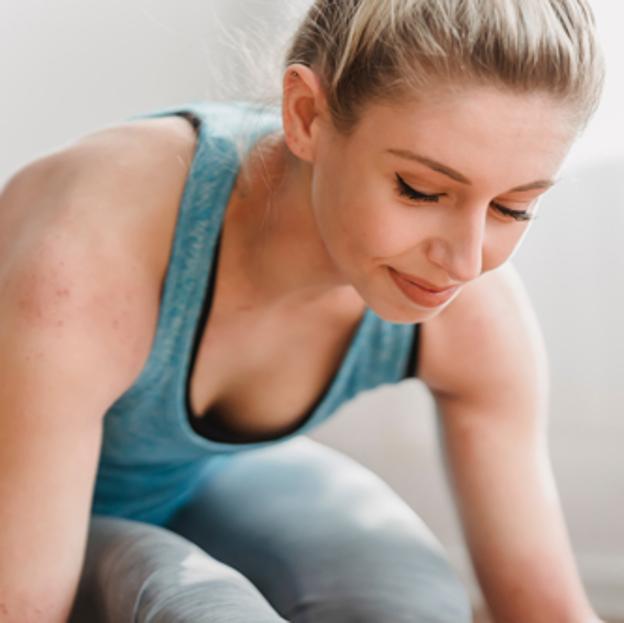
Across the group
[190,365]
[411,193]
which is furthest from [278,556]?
[411,193]

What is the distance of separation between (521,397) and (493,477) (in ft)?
0.29

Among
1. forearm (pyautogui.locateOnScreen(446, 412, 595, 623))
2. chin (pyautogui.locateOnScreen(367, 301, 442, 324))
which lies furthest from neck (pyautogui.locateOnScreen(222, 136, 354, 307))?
forearm (pyautogui.locateOnScreen(446, 412, 595, 623))

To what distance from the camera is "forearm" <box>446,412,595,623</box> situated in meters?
1.28

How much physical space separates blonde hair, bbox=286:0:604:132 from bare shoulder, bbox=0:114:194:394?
0.71 ft

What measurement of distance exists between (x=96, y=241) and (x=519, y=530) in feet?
1.75

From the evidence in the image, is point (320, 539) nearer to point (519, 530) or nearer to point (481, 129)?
point (519, 530)

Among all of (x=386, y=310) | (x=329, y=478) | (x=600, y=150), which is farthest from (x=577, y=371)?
(x=386, y=310)

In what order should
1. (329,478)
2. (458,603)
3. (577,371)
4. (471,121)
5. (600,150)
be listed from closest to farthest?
(471,121), (458,603), (329,478), (600,150), (577,371)

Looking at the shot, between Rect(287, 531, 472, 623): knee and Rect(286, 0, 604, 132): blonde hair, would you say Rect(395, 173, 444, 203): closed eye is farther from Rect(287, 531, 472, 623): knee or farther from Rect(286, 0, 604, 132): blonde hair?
Rect(287, 531, 472, 623): knee

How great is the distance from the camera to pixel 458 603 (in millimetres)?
1212

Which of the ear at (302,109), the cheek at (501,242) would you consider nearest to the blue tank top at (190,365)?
the ear at (302,109)

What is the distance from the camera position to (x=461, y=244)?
3.30ft

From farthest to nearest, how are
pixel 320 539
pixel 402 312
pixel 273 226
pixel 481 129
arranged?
1. pixel 320 539
2. pixel 273 226
3. pixel 402 312
4. pixel 481 129

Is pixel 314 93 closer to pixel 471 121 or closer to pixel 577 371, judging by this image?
pixel 471 121
